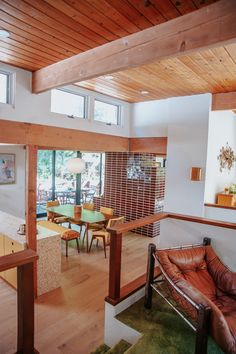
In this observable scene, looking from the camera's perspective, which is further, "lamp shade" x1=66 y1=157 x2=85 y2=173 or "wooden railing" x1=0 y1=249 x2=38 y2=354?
"lamp shade" x1=66 y1=157 x2=85 y2=173

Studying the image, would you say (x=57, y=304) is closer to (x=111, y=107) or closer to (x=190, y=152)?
(x=190, y=152)

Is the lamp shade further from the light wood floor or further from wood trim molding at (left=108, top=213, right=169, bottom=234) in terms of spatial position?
wood trim molding at (left=108, top=213, right=169, bottom=234)

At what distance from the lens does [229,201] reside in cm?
492

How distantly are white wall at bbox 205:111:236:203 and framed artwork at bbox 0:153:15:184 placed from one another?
16.0 feet

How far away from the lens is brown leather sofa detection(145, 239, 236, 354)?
176 cm

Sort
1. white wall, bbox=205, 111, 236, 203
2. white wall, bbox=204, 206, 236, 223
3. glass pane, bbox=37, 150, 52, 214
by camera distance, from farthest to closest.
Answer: glass pane, bbox=37, 150, 52, 214 → white wall, bbox=205, 111, 236, 203 → white wall, bbox=204, 206, 236, 223

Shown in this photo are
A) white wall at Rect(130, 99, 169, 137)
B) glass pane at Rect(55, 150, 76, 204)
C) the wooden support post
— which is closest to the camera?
the wooden support post

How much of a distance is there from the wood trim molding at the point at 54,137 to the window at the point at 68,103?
33 cm

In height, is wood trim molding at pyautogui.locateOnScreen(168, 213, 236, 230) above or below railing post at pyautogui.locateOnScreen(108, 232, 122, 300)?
above

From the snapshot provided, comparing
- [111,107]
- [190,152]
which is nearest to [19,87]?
[111,107]

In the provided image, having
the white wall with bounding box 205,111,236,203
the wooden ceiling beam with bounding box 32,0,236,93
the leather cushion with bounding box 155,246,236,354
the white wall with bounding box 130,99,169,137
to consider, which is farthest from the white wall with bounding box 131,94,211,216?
the wooden ceiling beam with bounding box 32,0,236,93

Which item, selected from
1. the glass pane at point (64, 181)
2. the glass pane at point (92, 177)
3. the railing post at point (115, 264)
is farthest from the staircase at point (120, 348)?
the glass pane at point (92, 177)

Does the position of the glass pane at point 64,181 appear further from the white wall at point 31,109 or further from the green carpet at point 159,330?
the green carpet at point 159,330

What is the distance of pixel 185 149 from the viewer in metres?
4.74
